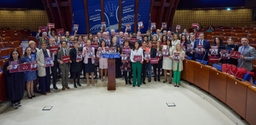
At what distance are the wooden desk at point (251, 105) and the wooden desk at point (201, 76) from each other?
2.14 m

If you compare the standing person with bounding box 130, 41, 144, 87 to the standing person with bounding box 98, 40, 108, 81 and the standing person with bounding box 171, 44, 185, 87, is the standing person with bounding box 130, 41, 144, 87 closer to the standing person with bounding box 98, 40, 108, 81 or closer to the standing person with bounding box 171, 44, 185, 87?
the standing person with bounding box 98, 40, 108, 81

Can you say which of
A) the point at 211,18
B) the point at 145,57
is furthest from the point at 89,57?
the point at 211,18

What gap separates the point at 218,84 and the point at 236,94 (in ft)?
3.15

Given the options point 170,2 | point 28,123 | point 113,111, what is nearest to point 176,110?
point 113,111

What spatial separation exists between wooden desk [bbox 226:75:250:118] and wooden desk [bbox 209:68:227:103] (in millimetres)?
215

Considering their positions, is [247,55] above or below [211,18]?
below

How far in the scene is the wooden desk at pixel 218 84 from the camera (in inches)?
231

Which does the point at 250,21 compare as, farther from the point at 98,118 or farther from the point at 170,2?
the point at 98,118

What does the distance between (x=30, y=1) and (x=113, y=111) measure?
58.7 ft

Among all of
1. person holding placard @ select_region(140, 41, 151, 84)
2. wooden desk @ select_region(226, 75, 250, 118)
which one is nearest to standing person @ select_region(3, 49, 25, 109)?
person holding placard @ select_region(140, 41, 151, 84)

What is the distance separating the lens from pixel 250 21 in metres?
22.7

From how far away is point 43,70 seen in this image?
7.17m

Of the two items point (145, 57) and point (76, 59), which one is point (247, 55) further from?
point (76, 59)

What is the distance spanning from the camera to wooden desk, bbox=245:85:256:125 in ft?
14.7
